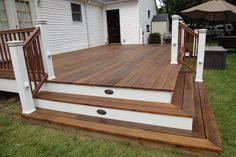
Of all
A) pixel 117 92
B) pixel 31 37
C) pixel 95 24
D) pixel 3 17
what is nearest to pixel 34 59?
pixel 31 37

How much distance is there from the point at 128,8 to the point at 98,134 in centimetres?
961

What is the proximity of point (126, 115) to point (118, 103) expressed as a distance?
0.23 metres

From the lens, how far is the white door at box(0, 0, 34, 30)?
5.20 metres

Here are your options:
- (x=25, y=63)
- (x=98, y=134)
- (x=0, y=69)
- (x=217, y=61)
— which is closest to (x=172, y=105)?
(x=98, y=134)

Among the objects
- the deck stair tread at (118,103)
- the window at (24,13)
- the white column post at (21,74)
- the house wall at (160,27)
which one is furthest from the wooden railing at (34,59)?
the house wall at (160,27)

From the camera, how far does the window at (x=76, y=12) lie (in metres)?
8.33

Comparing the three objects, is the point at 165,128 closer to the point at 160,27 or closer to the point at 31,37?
the point at 31,37

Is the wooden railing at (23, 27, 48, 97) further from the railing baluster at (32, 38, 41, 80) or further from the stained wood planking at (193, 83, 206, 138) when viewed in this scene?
the stained wood planking at (193, 83, 206, 138)

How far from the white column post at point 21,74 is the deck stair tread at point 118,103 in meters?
0.20

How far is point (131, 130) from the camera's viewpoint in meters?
2.30

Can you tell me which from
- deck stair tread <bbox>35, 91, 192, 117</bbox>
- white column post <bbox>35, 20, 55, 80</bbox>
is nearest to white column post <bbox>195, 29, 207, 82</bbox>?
deck stair tread <bbox>35, 91, 192, 117</bbox>

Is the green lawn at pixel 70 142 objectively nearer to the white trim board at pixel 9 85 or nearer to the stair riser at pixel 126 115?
the stair riser at pixel 126 115

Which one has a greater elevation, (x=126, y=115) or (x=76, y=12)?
(x=76, y=12)

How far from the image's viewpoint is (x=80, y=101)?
2791mm
